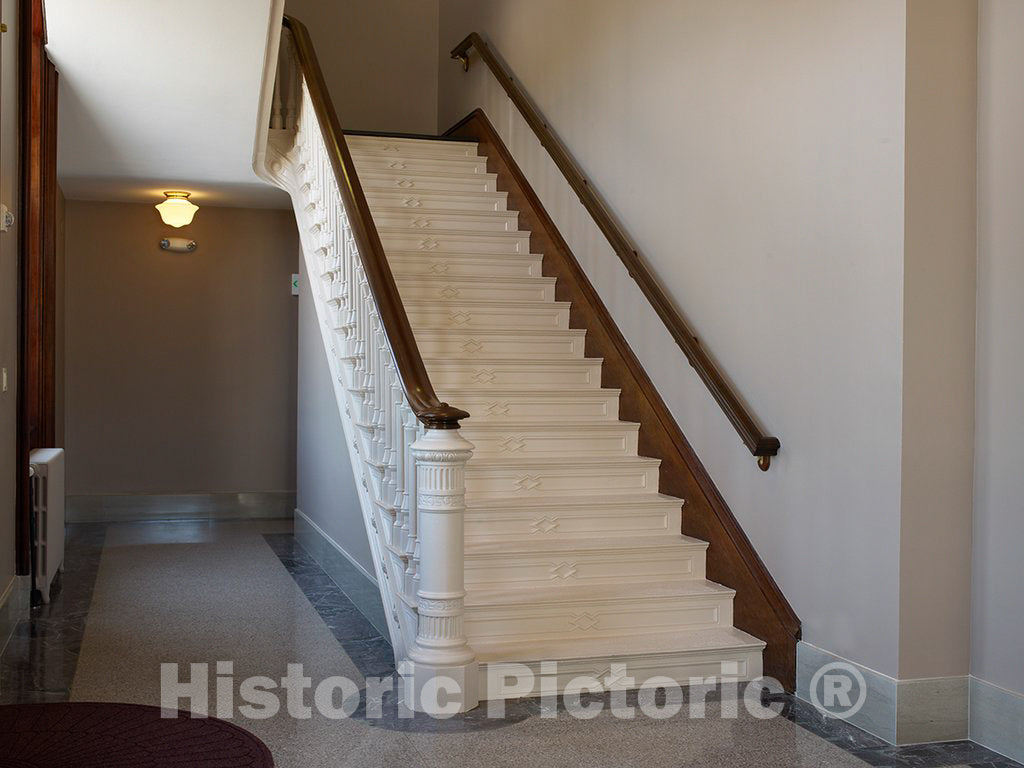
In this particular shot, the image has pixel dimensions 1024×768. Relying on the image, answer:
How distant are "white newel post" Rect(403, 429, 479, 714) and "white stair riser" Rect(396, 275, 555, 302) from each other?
2.36 m

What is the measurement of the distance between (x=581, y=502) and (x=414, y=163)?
11.2 ft

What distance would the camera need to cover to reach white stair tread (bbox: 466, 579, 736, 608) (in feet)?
13.9

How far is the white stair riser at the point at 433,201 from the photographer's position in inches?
272

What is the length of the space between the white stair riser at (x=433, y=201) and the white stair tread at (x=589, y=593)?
3.16 metres

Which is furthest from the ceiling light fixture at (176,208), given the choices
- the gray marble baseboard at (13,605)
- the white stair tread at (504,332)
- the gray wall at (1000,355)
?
the gray wall at (1000,355)

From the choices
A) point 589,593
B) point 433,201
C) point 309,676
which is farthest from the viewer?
point 433,201

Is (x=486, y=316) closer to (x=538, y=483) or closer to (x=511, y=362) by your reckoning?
(x=511, y=362)

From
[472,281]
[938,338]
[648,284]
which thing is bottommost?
[938,338]

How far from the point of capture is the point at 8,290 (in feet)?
16.1

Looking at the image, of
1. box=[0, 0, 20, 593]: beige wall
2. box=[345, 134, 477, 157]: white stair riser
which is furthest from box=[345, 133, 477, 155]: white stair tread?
box=[0, 0, 20, 593]: beige wall

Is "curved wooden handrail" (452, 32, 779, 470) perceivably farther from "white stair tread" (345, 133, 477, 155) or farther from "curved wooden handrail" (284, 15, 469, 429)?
"curved wooden handrail" (284, 15, 469, 429)

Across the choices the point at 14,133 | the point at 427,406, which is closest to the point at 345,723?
the point at 427,406

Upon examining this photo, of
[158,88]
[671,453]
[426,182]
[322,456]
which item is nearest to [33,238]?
[158,88]

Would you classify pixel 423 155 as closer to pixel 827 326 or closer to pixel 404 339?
pixel 404 339
